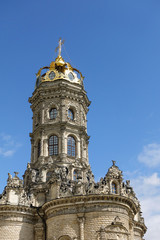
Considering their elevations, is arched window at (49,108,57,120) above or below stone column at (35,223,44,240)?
above

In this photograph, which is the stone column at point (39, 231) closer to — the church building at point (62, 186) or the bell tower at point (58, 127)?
the church building at point (62, 186)

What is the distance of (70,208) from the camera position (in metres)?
38.3

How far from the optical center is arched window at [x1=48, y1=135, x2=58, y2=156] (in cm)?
4869

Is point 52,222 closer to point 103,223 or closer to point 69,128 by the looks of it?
point 103,223

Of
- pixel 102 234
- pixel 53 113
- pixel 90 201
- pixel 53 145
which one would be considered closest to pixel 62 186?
pixel 90 201

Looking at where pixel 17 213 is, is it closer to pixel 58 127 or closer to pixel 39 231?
pixel 39 231

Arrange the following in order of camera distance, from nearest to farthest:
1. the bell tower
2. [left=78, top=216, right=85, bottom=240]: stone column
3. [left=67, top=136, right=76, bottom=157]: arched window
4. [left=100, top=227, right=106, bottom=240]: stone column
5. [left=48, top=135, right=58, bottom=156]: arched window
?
1. [left=100, top=227, right=106, bottom=240]: stone column
2. [left=78, top=216, right=85, bottom=240]: stone column
3. the bell tower
4. [left=48, top=135, right=58, bottom=156]: arched window
5. [left=67, top=136, right=76, bottom=157]: arched window

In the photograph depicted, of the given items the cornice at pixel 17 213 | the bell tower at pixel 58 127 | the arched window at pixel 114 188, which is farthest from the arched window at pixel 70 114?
the cornice at pixel 17 213

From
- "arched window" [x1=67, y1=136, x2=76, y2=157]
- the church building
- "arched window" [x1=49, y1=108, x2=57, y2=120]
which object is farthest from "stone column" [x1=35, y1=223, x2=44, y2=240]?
"arched window" [x1=49, y1=108, x2=57, y2=120]

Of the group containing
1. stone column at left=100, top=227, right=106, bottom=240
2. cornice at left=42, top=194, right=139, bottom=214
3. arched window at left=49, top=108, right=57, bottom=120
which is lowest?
stone column at left=100, top=227, right=106, bottom=240

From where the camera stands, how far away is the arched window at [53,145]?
48.7 m

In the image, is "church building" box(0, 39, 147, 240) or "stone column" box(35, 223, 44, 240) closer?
"church building" box(0, 39, 147, 240)

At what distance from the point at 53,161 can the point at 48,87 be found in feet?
36.1

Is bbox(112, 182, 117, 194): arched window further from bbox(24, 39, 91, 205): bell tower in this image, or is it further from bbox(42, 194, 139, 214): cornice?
bbox(24, 39, 91, 205): bell tower
